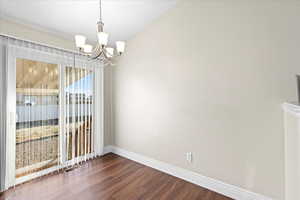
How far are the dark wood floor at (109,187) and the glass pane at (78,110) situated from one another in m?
0.44

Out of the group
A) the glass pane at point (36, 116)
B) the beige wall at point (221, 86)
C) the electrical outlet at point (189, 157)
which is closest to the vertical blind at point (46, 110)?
the glass pane at point (36, 116)

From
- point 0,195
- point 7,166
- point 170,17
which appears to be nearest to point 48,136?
point 7,166

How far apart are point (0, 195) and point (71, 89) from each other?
1.85 metres

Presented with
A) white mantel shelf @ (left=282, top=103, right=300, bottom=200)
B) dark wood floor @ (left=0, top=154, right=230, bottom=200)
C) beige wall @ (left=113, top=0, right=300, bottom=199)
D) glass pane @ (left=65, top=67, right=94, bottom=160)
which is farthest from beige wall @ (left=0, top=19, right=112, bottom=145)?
white mantel shelf @ (left=282, top=103, right=300, bottom=200)

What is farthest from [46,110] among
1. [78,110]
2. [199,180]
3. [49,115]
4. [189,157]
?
[199,180]

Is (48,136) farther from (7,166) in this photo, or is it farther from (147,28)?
(147,28)

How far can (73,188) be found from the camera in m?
2.21

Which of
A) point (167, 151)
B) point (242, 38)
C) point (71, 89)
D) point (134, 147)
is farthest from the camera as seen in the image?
point (134, 147)

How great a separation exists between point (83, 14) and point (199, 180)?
128 inches

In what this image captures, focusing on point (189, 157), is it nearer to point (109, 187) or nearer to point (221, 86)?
point (221, 86)

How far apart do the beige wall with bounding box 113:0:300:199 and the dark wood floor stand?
1.08ft

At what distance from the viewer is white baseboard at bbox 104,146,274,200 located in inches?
75.2

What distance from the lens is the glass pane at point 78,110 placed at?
287 cm

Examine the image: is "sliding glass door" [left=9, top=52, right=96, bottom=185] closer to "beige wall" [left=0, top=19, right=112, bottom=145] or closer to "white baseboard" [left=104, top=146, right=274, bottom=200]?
"beige wall" [left=0, top=19, right=112, bottom=145]
